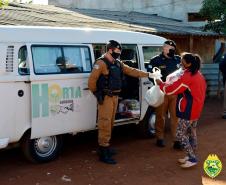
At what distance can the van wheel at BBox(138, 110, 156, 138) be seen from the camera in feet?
26.9

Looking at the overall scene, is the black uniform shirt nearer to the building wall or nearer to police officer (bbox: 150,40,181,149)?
police officer (bbox: 150,40,181,149)

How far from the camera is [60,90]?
6430mm

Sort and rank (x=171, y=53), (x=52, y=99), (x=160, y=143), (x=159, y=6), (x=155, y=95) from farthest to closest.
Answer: (x=159, y=6) → (x=160, y=143) → (x=171, y=53) → (x=155, y=95) → (x=52, y=99)

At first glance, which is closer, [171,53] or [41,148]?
[41,148]

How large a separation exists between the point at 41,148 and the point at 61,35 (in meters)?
1.75

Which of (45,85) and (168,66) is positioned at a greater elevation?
(168,66)

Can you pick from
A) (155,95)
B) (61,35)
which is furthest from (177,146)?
(61,35)

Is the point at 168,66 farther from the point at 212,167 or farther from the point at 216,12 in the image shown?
the point at 216,12

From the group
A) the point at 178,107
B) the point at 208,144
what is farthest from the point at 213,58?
the point at 178,107

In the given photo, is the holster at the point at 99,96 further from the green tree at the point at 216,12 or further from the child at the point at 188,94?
the green tree at the point at 216,12

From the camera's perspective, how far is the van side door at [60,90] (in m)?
6.16

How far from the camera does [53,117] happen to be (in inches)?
250

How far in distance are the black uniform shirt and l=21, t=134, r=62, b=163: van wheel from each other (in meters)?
2.12

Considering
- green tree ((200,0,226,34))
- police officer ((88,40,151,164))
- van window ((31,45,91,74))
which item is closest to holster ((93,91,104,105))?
police officer ((88,40,151,164))
